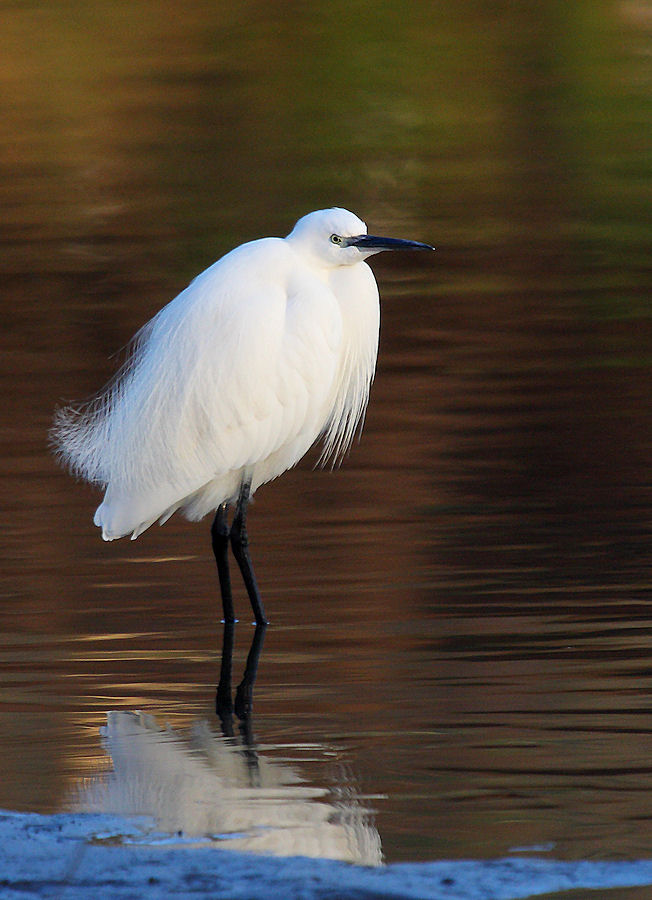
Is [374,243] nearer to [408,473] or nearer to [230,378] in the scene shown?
[230,378]

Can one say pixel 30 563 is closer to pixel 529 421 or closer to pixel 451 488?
pixel 451 488

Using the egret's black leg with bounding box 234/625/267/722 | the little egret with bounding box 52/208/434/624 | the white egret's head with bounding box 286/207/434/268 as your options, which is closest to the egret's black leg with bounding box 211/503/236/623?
the little egret with bounding box 52/208/434/624

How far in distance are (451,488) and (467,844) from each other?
10.9 ft

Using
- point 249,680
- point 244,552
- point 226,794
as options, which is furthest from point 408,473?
point 226,794

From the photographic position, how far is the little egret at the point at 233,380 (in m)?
5.55

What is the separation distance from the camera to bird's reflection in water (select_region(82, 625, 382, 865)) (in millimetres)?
3418

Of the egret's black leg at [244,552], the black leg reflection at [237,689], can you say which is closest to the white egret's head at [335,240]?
the egret's black leg at [244,552]

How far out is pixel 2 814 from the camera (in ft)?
11.6

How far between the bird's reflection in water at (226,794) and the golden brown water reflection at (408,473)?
0.06 metres

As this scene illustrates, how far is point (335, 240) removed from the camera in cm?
564

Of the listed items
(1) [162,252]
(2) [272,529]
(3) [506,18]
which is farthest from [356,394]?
(3) [506,18]

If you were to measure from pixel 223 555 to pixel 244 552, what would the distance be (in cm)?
7

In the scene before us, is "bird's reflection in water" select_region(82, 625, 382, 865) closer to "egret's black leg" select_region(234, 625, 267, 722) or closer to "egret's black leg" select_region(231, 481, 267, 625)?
"egret's black leg" select_region(234, 625, 267, 722)

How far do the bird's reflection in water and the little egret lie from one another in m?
1.24
